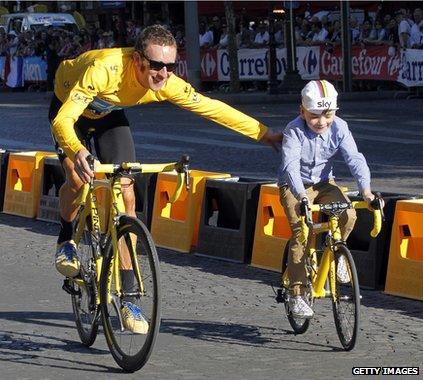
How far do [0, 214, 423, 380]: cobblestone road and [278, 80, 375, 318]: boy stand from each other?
0.41 metres

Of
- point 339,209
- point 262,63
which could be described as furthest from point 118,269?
point 262,63

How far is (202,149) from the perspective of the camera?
68.5ft

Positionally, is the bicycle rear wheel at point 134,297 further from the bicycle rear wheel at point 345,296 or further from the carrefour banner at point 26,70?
the carrefour banner at point 26,70

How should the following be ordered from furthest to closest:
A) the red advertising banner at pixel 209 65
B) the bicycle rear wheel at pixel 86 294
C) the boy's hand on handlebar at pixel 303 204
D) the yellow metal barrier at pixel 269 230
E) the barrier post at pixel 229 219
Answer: the red advertising banner at pixel 209 65 < the barrier post at pixel 229 219 < the yellow metal barrier at pixel 269 230 < the bicycle rear wheel at pixel 86 294 < the boy's hand on handlebar at pixel 303 204

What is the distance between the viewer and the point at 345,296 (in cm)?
765

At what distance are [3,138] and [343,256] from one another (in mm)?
17207

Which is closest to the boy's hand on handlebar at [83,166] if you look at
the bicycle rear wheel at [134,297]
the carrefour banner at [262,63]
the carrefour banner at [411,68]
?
the bicycle rear wheel at [134,297]

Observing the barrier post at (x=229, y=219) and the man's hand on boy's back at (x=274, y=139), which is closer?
the man's hand on boy's back at (x=274, y=139)

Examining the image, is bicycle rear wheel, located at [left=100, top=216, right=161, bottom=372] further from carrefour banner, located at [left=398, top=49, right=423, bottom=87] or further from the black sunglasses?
carrefour banner, located at [left=398, top=49, right=423, bottom=87]

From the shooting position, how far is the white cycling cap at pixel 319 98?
7934 millimetres

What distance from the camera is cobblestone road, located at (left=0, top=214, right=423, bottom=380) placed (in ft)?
24.1

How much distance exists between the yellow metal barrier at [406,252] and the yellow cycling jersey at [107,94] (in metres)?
1.94

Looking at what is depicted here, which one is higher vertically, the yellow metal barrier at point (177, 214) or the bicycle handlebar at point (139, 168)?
the bicycle handlebar at point (139, 168)

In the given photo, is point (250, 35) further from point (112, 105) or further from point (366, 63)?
point (112, 105)
